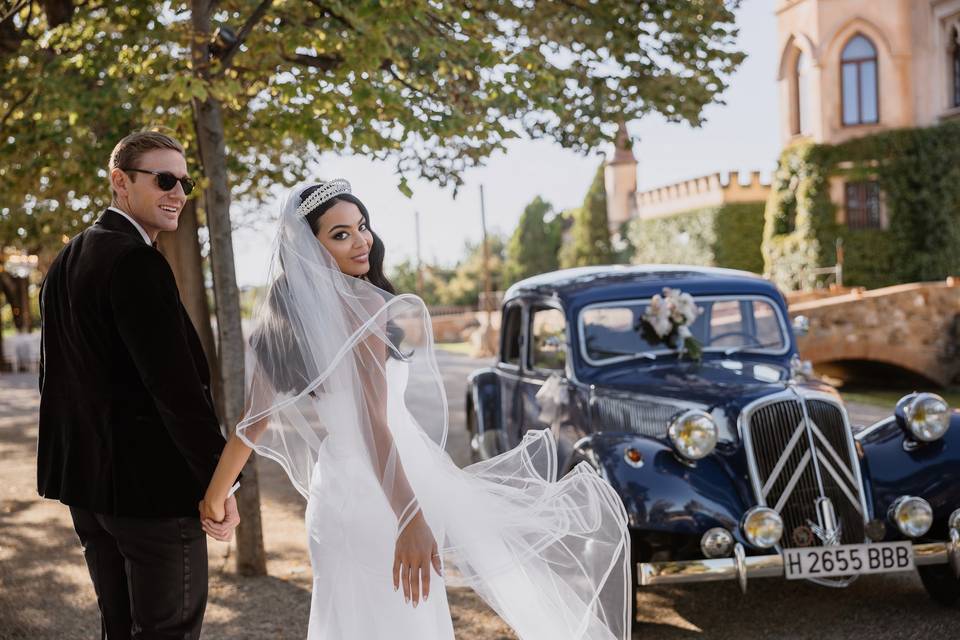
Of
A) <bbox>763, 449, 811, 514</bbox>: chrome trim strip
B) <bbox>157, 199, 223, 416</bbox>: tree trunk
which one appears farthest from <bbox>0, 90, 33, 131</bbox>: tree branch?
<bbox>763, 449, 811, 514</bbox>: chrome trim strip

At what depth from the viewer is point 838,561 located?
15.0 ft

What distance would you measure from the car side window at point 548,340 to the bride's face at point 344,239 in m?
3.53

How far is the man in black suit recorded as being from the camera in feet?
8.43

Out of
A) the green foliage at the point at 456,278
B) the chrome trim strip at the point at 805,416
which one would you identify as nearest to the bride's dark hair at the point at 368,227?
the chrome trim strip at the point at 805,416

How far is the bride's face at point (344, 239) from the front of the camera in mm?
2939

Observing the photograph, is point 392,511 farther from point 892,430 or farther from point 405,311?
point 892,430

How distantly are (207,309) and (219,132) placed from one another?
2.31 m

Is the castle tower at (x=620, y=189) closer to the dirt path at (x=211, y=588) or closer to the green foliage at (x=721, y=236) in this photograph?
the green foliage at (x=721, y=236)

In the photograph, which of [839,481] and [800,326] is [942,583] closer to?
[839,481]

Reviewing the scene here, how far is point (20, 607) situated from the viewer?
551 centimetres

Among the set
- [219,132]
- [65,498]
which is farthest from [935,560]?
[219,132]

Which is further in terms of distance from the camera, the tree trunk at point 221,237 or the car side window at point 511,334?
the car side window at point 511,334

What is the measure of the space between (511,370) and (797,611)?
2.91 m

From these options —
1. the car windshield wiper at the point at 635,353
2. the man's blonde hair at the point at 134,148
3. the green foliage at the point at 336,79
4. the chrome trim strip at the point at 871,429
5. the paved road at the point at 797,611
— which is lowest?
the paved road at the point at 797,611
